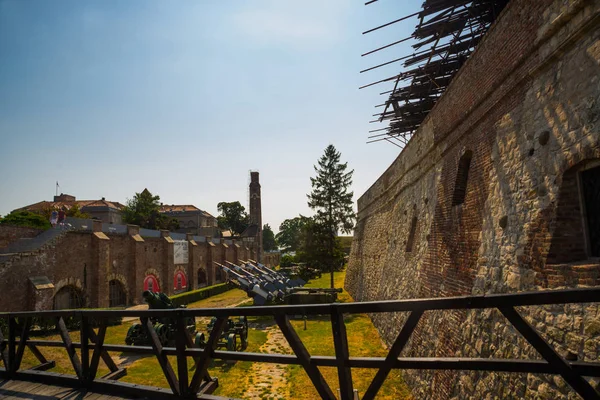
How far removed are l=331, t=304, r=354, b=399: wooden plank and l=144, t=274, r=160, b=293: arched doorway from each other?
24193mm

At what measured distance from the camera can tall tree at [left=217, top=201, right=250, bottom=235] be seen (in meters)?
73.9

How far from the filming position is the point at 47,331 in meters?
13.4

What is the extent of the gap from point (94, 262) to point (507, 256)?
20.6m

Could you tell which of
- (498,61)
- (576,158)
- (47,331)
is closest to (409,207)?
(498,61)

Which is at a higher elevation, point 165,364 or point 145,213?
point 145,213

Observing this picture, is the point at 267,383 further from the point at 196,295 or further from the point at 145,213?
the point at 145,213

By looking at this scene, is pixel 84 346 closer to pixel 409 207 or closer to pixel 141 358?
pixel 141 358

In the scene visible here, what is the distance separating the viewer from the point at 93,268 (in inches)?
757

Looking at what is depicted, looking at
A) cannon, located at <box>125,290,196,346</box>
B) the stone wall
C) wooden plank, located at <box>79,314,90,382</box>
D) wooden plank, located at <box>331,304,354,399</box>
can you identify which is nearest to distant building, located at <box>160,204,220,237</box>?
the stone wall

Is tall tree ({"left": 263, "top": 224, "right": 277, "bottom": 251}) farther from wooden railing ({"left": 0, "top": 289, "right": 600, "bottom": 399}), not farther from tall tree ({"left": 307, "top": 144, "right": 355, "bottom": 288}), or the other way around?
wooden railing ({"left": 0, "top": 289, "right": 600, "bottom": 399})

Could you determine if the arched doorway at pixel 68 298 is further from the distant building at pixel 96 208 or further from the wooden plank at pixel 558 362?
the distant building at pixel 96 208

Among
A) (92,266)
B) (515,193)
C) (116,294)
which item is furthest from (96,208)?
(515,193)

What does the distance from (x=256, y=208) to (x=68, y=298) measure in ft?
135

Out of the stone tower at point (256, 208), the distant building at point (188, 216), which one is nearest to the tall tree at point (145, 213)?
the distant building at point (188, 216)
